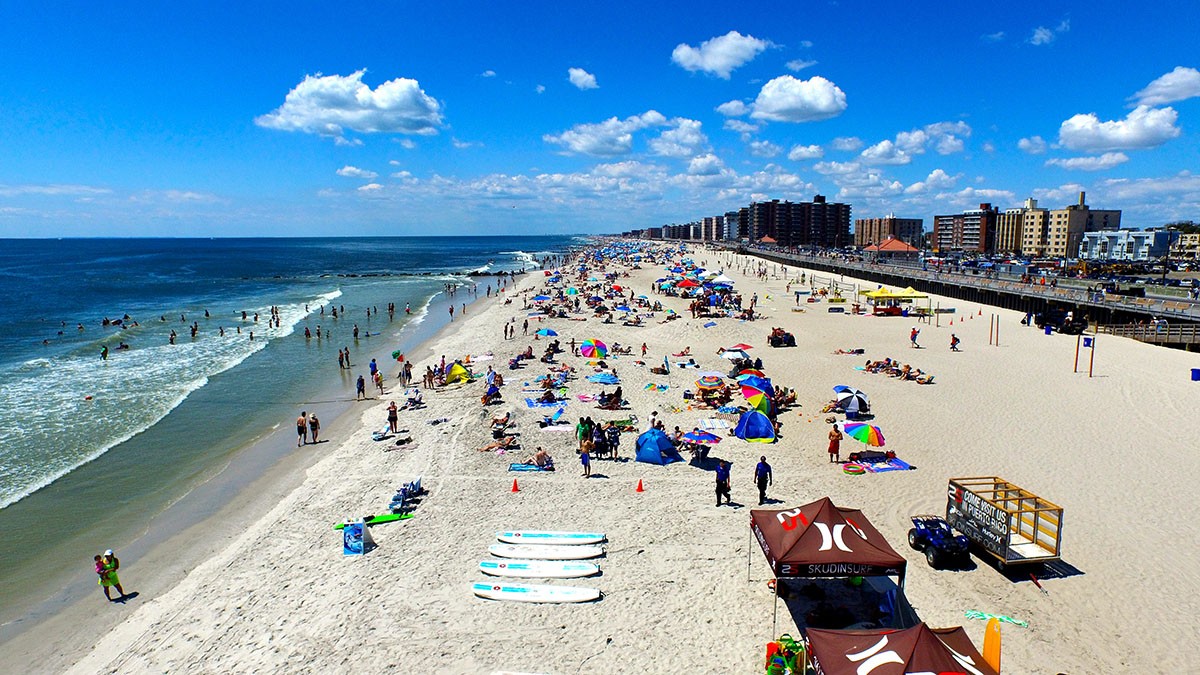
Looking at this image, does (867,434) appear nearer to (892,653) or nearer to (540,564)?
(540,564)

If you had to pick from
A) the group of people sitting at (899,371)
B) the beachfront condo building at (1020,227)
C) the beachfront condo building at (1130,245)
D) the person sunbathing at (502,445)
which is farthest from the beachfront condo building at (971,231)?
the person sunbathing at (502,445)

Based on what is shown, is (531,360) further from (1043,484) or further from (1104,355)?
(1104,355)

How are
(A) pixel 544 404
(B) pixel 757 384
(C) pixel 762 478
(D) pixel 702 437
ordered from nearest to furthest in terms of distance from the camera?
(C) pixel 762 478
(D) pixel 702 437
(B) pixel 757 384
(A) pixel 544 404

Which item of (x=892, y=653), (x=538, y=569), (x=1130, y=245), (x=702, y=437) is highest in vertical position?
(x=1130, y=245)

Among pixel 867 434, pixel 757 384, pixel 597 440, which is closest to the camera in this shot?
pixel 867 434

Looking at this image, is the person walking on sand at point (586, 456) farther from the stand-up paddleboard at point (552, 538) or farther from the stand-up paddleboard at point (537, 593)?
the stand-up paddleboard at point (537, 593)

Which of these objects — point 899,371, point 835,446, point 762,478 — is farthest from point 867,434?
point 899,371

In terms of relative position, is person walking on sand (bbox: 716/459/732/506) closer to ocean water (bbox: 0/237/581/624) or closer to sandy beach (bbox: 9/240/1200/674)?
sandy beach (bbox: 9/240/1200/674)
